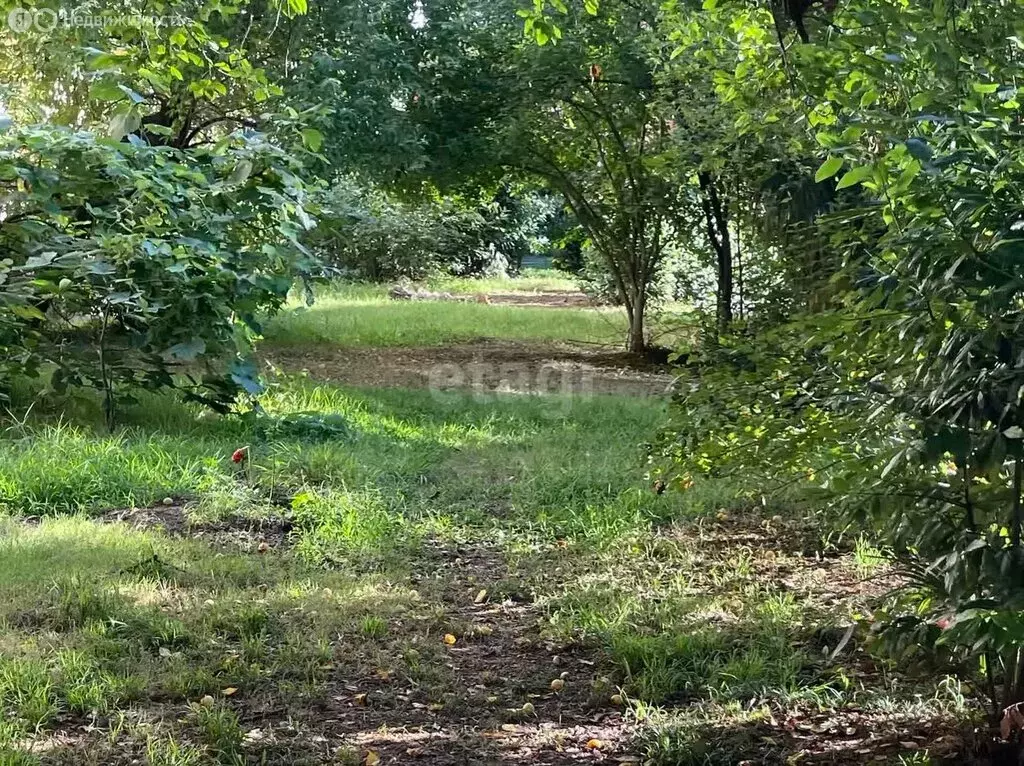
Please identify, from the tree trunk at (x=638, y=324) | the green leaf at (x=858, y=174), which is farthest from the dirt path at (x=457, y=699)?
the tree trunk at (x=638, y=324)

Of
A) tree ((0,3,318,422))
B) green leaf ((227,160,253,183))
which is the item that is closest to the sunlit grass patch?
tree ((0,3,318,422))

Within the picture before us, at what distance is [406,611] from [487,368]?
6121mm

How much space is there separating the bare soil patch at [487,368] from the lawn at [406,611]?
2785mm

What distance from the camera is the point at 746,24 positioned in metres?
4.08

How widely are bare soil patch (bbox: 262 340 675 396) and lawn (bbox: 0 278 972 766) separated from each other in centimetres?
278

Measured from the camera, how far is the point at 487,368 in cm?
948

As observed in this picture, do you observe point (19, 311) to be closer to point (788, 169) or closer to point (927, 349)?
point (927, 349)

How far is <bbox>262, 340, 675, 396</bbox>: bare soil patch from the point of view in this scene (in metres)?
8.48

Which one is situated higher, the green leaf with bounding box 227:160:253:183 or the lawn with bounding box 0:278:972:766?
the green leaf with bounding box 227:160:253:183

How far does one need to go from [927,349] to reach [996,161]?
360mm

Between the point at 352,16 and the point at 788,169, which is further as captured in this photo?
the point at 352,16

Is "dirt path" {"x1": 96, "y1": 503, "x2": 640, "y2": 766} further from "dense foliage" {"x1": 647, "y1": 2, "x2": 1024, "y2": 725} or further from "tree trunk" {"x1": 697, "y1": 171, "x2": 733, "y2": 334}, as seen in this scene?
"tree trunk" {"x1": 697, "y1": 171, "x2": 733, "y2": 334}

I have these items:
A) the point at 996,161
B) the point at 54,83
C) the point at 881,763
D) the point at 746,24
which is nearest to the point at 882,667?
the point at 881,763

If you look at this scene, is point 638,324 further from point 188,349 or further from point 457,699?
point 457,699
